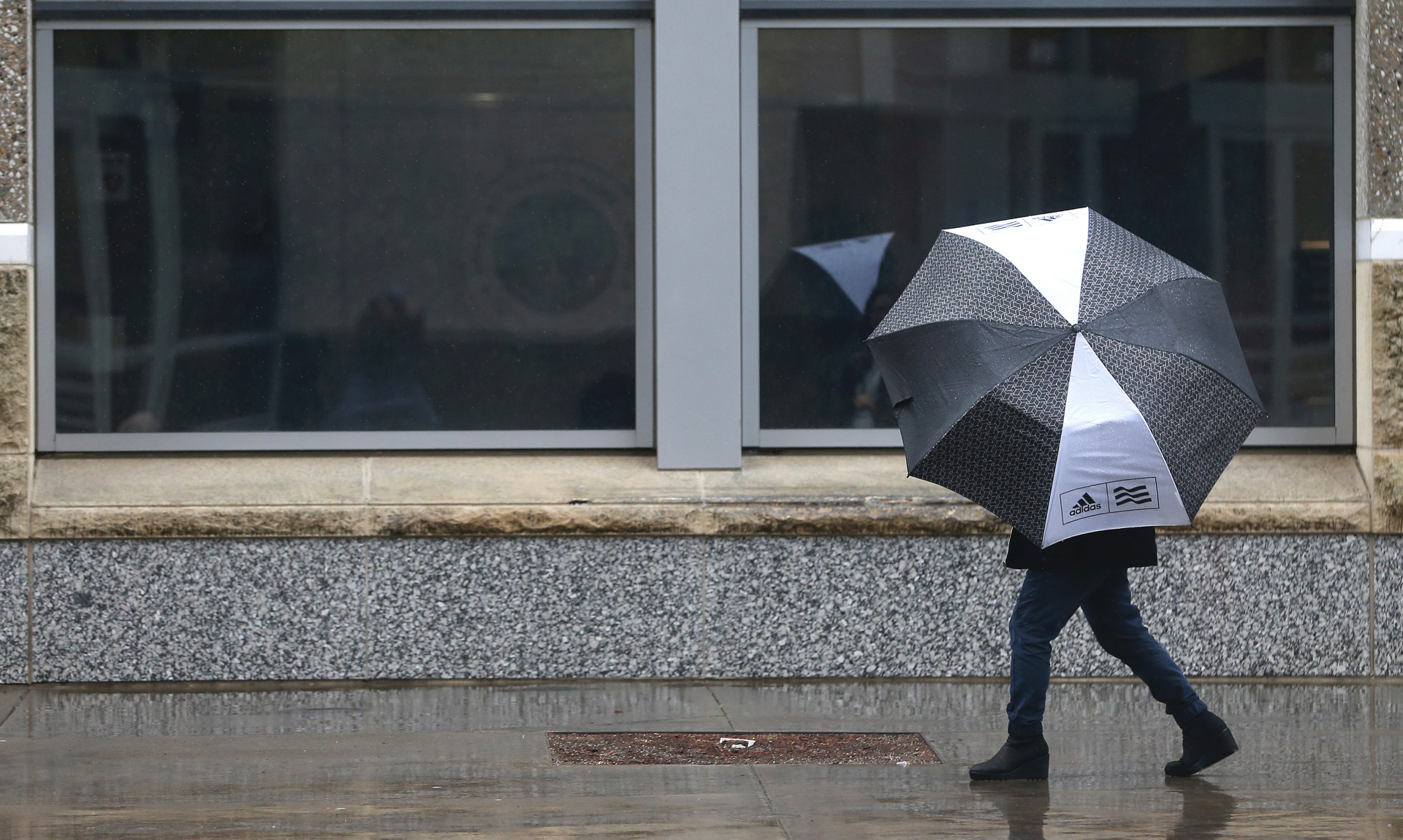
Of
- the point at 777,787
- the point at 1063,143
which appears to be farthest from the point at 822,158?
the point at 777,787

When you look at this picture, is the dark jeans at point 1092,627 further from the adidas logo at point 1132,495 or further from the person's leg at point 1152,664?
the adidas logo at point 1132,495

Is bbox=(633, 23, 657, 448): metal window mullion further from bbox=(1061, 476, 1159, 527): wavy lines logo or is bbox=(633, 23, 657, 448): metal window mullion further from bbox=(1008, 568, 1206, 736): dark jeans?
bbox=(1061, 476, 1159, 527): wavy lines logo

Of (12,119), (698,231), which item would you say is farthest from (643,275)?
(12,119)

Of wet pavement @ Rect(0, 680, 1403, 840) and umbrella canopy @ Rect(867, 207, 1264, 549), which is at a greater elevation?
umbrella canopy @ Rect(867, 207, 1264, 549)

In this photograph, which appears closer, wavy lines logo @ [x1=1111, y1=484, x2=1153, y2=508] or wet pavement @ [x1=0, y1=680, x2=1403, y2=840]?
wavy lines logo @ [x1=1111, y1=484, x2=1153, y2=508]

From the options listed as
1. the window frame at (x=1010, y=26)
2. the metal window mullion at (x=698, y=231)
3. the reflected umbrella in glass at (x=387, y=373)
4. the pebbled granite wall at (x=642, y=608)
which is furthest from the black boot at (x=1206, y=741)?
the reflected umbrella in glass at (x=387, y=373)

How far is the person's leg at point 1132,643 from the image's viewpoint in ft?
15.1

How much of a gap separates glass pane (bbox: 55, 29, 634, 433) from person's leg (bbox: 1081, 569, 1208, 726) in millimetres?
2635

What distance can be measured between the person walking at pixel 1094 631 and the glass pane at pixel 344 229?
2.56 metres

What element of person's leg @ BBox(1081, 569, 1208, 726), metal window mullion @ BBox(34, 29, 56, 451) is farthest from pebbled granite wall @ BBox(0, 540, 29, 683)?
person's leg @ BBox(1081, 569, 1208, 726)

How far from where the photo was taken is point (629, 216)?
6672 millimetres

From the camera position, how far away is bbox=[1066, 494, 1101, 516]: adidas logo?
404 cm

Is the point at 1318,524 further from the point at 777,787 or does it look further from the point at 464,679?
the point at 464,679

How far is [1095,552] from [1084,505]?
47 cm
